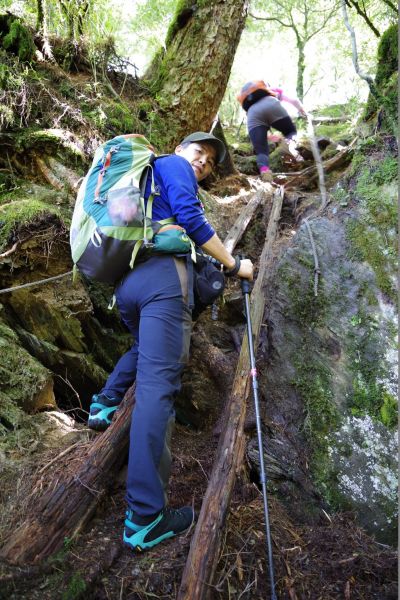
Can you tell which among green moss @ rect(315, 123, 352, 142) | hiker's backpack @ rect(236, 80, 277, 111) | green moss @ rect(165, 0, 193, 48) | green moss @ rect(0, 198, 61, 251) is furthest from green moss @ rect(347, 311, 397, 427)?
green moss @ rect(315, 123, 352, 142)

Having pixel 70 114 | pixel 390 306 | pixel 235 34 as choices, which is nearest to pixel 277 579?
pixel 390 306

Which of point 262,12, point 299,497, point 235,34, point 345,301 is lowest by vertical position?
point 299,497

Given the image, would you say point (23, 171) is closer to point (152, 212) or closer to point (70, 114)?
point (70, 114)

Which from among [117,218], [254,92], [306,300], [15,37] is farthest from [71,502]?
[254,92]

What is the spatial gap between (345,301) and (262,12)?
1934 cm

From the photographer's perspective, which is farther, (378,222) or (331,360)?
(378,222)

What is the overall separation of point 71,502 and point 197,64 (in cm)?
712

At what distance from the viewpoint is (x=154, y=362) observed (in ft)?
9.77

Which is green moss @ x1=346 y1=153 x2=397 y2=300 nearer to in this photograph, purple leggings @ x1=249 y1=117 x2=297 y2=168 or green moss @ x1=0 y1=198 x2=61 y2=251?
green moss @ x1=0 y1=198 x2=61 y2=251

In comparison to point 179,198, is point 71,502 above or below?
below

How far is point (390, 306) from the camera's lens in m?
4.14

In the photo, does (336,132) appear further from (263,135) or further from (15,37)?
(15,37)

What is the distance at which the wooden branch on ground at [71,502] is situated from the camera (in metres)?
2.63

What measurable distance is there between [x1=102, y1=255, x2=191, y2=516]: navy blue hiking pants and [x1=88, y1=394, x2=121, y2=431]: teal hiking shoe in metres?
0.76
